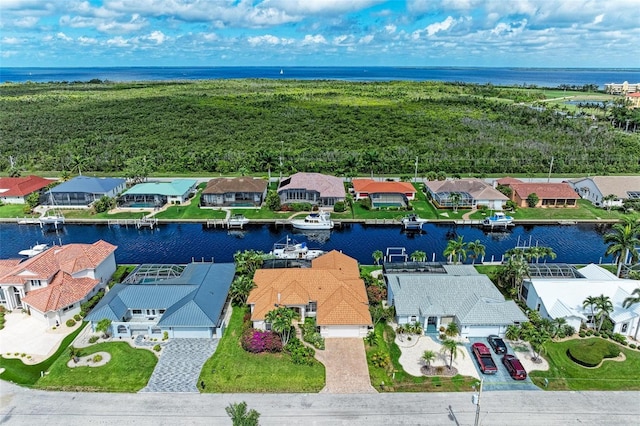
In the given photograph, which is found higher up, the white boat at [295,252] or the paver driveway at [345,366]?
the white boat at [295,252]

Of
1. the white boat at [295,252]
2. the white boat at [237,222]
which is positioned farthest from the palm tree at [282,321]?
the white boat at [237,222]

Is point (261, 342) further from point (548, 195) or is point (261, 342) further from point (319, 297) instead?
point (548, 195)

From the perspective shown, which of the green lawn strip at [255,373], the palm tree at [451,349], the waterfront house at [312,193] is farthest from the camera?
the waterfront house at [312,193]

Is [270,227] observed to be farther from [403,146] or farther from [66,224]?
[403,146]

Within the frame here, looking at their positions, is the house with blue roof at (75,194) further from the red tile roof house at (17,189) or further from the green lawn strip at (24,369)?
the green lawn strip at (24,369)

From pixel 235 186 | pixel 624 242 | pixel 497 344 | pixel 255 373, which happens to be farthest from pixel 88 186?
pixel 624 242

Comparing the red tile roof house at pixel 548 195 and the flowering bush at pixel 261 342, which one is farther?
the red tile roof house at pixel 548 195
